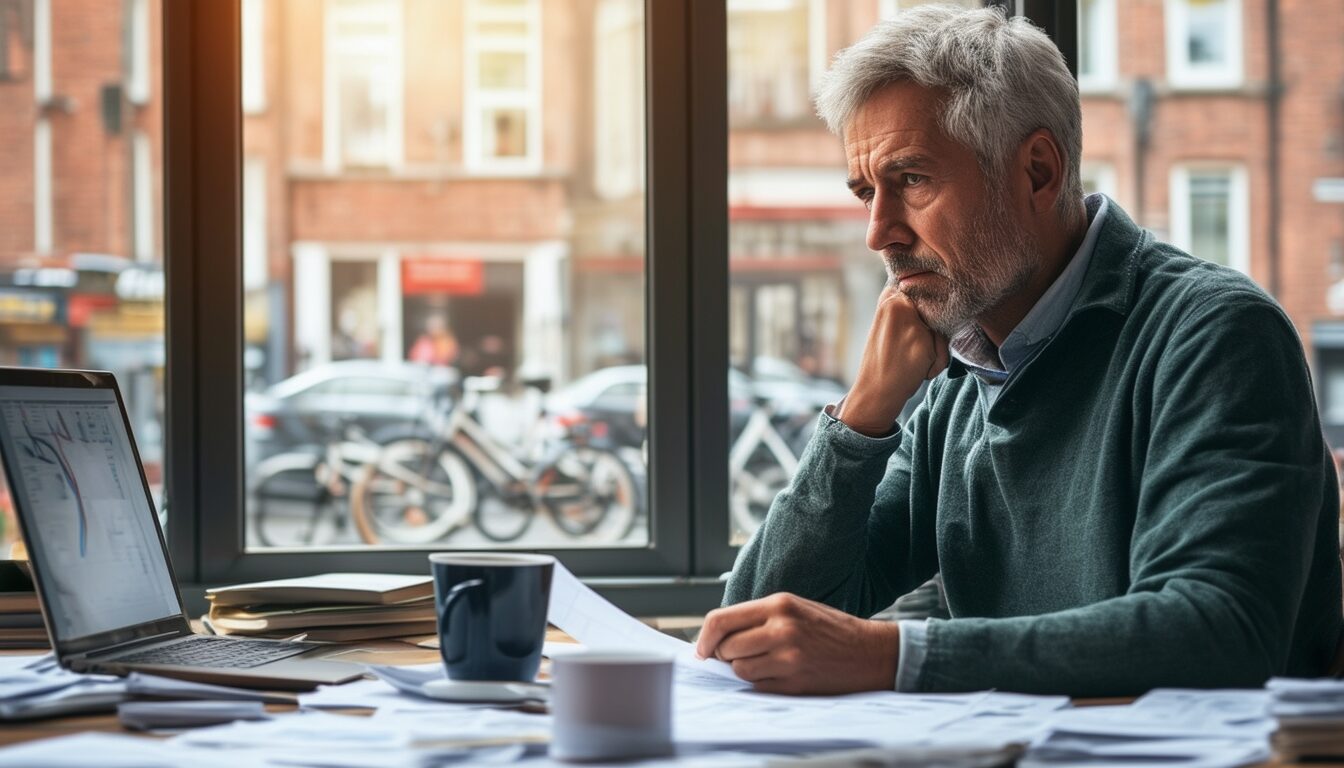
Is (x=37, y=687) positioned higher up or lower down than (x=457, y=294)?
lower down

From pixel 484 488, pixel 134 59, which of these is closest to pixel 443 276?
pixel 134 59

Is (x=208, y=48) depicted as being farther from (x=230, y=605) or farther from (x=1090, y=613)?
(x=1090, y=613)

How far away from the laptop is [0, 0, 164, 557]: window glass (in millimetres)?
9572

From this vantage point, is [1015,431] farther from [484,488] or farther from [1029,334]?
[484,488]

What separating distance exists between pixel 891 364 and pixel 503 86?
39.4ft

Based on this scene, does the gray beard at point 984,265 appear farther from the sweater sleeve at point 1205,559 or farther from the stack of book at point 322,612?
the stack of book at point 322,612

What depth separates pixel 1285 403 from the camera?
113cm

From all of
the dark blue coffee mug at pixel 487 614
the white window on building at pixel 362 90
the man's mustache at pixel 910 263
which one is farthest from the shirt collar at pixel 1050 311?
the white window on building at pixel 362 90

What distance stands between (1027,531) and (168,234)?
1386 mm

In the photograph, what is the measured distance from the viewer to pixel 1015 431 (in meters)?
1.40

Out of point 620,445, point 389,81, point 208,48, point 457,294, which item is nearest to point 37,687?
point 208,48

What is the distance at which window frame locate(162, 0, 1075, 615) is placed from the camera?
6.72 feet

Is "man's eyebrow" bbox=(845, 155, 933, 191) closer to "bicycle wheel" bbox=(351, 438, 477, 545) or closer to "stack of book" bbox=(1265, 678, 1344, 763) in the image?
"stack of book" bbox=(1265, 678, 1344, 763)

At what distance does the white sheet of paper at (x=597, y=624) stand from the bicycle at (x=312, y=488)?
641 centimetres
